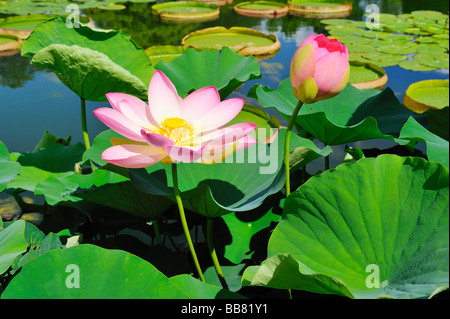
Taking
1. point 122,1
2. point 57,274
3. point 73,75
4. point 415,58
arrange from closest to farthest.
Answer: point 57,274, point 73,75, point 415,58, point 122,1

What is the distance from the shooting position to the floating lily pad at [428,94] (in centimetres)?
239

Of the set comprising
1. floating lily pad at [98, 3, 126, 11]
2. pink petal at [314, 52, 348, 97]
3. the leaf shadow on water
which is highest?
pink petal at [314, 52, 348, 97]

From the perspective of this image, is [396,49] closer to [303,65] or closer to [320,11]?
[320,11]

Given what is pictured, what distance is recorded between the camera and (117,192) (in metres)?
0.83

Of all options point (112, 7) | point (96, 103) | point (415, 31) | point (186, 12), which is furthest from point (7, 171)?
point (112, 7)

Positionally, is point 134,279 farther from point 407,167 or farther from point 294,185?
point 294,185

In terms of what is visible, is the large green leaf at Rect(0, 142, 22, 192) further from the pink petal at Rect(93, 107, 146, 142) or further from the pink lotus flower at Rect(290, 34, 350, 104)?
the pink lotus flower at Rect(290, 34, 350, 104)

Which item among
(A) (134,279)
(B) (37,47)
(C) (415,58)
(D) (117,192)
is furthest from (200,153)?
(C) (415,58)

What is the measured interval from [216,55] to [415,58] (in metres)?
2.39

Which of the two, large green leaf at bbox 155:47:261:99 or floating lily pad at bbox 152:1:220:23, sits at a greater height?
large green leaf at bbox 155:47:261:99

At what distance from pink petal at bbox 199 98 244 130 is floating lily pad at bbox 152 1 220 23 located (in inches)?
166

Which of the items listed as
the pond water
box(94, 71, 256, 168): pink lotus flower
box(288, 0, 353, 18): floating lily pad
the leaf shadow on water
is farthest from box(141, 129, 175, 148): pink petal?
box(288, 0, 353, 18): floating lily pad

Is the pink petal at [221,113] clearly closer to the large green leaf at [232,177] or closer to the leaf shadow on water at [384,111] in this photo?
the large green leaf at [232,177]

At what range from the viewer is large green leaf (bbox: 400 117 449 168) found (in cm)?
75
